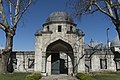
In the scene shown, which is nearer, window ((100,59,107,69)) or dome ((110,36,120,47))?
window ((100,59,107,69))

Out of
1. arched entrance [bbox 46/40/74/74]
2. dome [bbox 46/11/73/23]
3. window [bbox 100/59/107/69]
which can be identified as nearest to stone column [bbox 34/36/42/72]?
arched entrance [bbox 46/40/74/74]

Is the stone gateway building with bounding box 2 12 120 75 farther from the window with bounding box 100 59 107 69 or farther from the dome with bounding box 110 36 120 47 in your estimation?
the dome with bounding box 110 36 120 47

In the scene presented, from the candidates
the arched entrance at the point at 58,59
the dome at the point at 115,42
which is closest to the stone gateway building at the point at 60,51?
the arched entrance at the point at 58,59

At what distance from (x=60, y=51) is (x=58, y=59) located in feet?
11.2

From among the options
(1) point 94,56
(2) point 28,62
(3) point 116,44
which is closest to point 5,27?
(2) point 28,62

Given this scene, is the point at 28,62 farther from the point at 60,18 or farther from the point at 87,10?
the point at 87,10

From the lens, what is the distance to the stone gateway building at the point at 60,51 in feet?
86.5

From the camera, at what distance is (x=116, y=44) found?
41625 millimetres

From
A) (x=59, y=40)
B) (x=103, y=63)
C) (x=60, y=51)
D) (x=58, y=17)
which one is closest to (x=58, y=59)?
(x=60, y=51)

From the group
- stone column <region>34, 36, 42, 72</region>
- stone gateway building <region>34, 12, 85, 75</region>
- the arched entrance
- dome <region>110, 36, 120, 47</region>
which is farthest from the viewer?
dome <region>110, 36, 120, 47</region>

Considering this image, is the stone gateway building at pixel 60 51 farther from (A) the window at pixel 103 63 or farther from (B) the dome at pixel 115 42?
(B) the dome at pixel 115 42

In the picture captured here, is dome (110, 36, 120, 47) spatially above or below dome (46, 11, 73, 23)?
below

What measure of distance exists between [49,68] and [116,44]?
57.9 ft

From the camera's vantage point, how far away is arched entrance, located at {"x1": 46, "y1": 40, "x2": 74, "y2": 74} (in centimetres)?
2851
